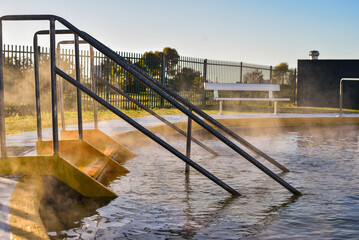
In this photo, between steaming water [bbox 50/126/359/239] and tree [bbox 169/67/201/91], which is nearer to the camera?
steaming water [bbox 50/126/359/239]

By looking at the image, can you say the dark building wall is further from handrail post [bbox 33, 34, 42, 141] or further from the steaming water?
handrail post [bbox 33, 34, 42, 141]

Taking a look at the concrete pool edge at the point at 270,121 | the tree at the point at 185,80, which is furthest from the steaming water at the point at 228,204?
the tree at the point at 185,80

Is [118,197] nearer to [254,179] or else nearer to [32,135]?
[254,179]

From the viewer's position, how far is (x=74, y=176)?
3992mm

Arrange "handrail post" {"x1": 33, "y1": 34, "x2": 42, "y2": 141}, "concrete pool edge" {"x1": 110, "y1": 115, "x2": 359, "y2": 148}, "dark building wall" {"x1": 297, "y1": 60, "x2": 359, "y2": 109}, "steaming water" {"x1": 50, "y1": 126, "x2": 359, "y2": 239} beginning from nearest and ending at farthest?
"steaming water" {"x1": 50, "y1": 126, "x2": 359, "y2": 239}
"handrail post" {"x1": 33, "y1": 34, "x2": 42, "y2": 141}
"concrete pool edge" {"x1": 110, "y1": 115, "x2": 359, "y2": 148}
"dark building wall" {"x1": 297, "y1": 60, "x2": 359, "y2": 109}

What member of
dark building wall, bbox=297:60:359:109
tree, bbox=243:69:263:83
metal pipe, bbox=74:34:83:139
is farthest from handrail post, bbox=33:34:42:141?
tree, bbox=243:69:263:83

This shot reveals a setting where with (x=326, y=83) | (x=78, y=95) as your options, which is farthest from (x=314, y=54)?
(x=78, y=95)

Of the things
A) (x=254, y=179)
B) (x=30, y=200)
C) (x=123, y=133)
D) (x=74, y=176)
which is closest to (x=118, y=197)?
(x=74, y=176)

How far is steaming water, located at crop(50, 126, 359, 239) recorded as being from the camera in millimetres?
3346

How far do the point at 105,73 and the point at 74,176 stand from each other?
16181mm

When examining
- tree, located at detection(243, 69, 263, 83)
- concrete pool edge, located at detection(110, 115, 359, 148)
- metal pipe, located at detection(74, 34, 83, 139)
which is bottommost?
concrete pool edge, located at detection(110, 115, 359, 148)

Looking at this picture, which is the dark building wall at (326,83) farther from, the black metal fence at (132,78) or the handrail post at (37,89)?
the handrail post at (37,89)

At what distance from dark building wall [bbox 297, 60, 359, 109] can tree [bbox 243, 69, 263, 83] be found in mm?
2788

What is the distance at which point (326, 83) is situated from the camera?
2470 cm
